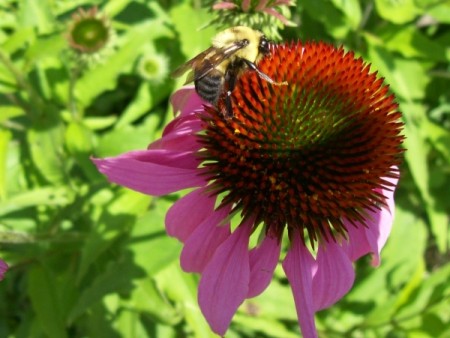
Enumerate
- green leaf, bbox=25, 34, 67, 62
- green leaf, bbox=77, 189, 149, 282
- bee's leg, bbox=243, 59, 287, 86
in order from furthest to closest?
green leaf, bbox=25, 34, 67, 62 < green leaf, bbox=77, 189, 149, 282 < bee's leg, bbox=243, 59, 287, 86

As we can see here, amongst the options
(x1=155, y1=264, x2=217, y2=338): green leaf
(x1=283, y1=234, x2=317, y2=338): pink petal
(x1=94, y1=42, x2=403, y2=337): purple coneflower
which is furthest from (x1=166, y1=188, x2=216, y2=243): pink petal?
(x1=155, y1=264, x2=217, y2=338): green leaf

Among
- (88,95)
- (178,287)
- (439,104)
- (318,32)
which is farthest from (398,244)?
(88,95)

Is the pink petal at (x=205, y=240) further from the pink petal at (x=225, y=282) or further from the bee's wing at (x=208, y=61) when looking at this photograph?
the bee's wing at (x=208, y=61)

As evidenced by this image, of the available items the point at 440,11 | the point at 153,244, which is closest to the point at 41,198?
the point at 153,244

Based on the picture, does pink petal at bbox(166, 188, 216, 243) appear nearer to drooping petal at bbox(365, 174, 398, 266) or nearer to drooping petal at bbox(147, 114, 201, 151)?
drooping petal at bbox(147, 114, 201, 151)

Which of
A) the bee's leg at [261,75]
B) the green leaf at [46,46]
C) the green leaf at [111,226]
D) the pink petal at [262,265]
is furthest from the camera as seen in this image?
the green leaf at [46,46]

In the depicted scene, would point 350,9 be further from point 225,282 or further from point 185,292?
point 225,282

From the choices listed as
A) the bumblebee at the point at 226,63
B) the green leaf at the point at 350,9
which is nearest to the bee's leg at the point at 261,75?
the bumblebee at the point at 226,63
